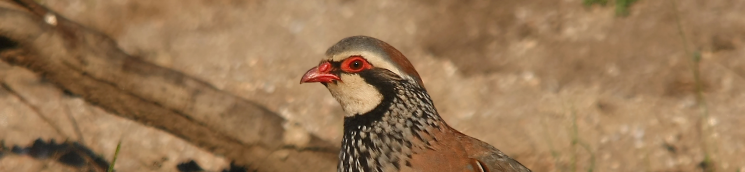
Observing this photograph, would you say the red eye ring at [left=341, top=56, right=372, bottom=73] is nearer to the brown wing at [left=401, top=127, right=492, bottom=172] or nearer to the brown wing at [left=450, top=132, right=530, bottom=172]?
the brown wing at [left=401, top=127, right=492, bottom=172]

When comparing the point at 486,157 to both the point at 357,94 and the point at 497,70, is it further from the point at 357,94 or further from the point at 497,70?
the point at 497,70

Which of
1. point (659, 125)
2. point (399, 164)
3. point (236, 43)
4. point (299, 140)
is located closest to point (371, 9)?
point (236, 43)

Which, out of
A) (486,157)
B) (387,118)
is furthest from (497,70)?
(387,118)

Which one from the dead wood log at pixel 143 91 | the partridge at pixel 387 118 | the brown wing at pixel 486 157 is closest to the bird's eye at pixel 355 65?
the partridge at pixel 387 118

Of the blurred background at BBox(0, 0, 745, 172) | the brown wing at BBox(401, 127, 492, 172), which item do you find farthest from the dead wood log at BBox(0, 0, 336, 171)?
the brown wing at BBox(401, 127, 492, 172)

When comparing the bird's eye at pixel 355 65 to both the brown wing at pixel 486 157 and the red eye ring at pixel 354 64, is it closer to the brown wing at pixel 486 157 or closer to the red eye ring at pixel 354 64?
the red eye ring at pixel 354 64
